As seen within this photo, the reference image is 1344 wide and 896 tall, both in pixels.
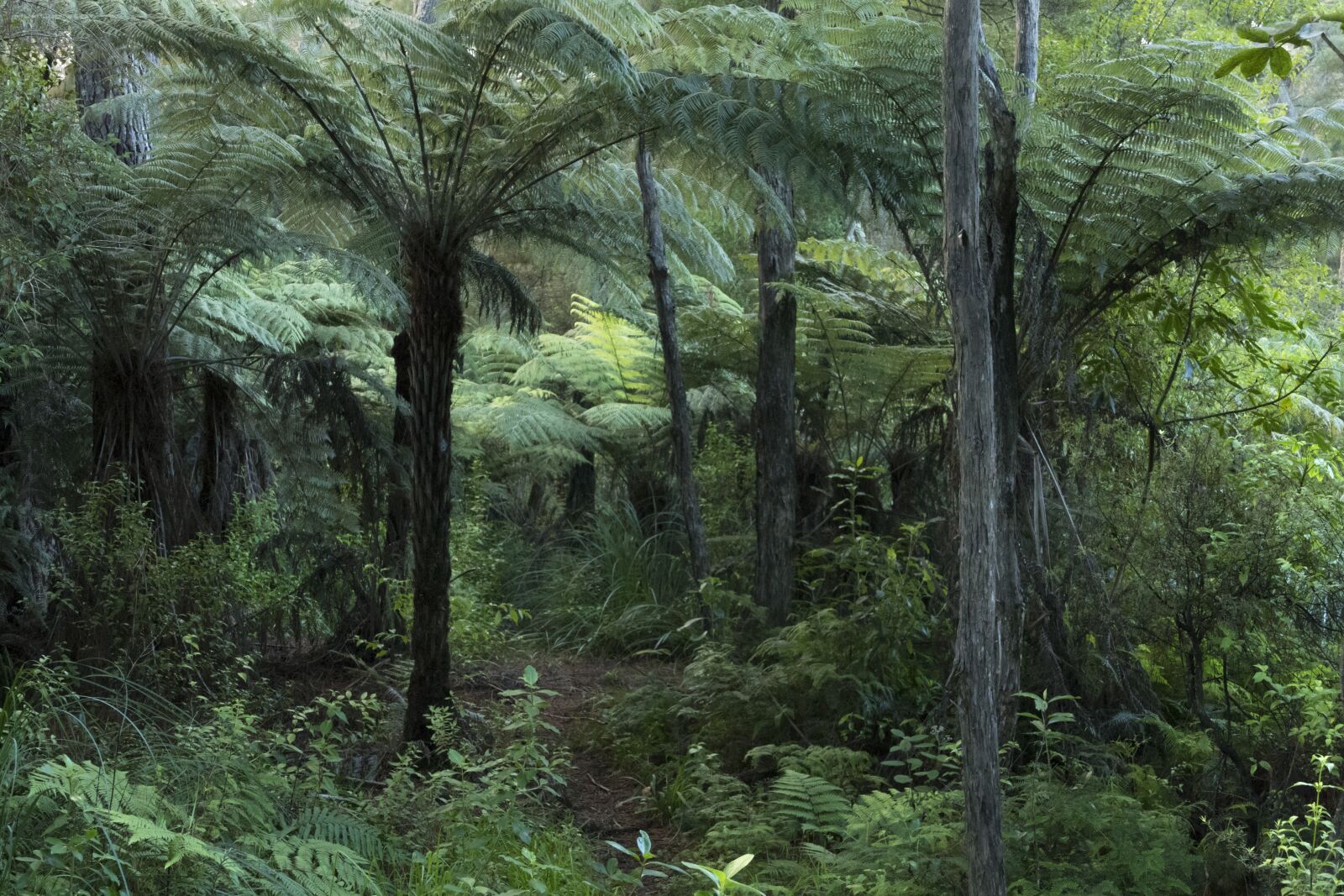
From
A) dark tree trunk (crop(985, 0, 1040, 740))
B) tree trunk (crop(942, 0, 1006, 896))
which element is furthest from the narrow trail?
dark tree trunk (crop(985, 0, 1040, 740))

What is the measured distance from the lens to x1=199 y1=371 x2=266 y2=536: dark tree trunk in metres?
7.36

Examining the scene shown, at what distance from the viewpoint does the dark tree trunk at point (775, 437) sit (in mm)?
7105

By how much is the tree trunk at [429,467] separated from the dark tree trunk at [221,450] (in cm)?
265

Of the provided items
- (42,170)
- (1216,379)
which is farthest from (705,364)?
(42,170)

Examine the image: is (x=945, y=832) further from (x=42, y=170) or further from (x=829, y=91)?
(x=42, y=170)

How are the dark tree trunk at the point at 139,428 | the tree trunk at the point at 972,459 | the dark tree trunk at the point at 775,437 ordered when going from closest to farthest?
the tree trunk at the point at 972,459, the dark tree trunk at the point at 139,428, the dark tree trunk at the point at 775,437

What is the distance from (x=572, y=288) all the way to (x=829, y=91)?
8.08 metres

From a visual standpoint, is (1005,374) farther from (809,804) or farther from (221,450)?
(221,450)

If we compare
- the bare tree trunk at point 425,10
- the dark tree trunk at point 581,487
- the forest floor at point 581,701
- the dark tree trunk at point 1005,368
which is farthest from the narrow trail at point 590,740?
the bare tree trunk at point 425,10

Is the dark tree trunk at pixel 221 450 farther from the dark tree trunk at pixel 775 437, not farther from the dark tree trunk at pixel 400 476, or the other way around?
the dark tree trunk at pixel 775 437

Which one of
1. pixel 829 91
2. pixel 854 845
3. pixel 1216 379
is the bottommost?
pixel 854 845

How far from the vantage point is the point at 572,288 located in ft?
42.7

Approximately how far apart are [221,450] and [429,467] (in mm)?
2918

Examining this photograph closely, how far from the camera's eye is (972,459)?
3.49m
